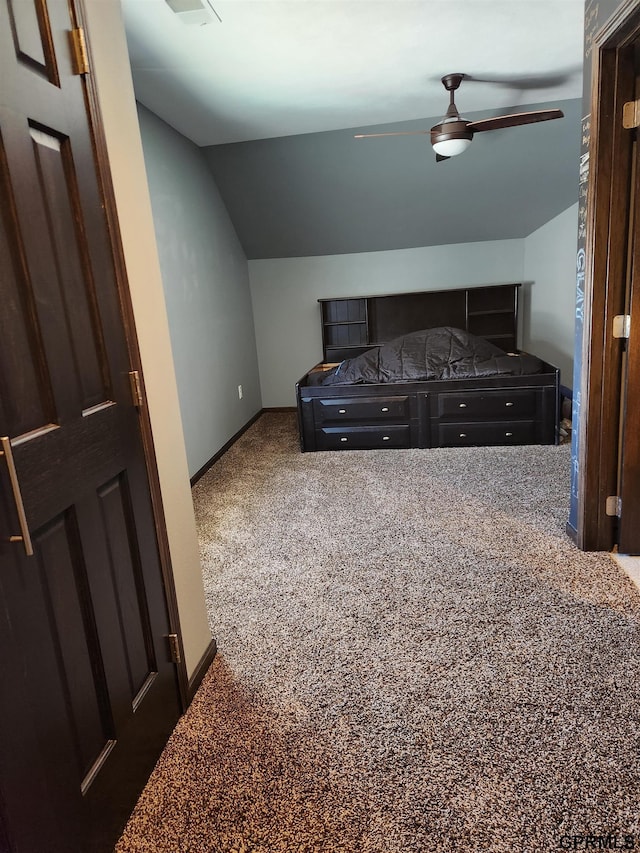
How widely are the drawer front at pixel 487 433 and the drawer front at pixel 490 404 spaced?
72 mm

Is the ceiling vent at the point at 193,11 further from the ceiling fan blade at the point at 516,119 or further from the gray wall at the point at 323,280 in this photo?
the gray wall at the point at 323,280

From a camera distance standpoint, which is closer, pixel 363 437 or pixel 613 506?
pixel 613 506

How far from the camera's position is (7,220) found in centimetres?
100

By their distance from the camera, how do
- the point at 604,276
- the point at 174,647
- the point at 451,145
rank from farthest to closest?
the point at 451,145, the point at 604,276, the point at 174,647

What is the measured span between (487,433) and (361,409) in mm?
1040

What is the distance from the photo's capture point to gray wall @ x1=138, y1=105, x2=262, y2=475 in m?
3.54

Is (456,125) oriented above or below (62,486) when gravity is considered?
above

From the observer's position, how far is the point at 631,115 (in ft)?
6.90

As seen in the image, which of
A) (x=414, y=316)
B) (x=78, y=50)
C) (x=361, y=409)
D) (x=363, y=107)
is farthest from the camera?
(x=414, y=316)

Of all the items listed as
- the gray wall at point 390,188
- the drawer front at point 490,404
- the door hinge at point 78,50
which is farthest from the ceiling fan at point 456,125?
the door hinge at point 78,50

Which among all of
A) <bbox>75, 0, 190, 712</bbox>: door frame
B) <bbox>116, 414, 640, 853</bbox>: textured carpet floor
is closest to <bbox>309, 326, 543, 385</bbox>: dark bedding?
<bbox>116, 414, 640, 853</bbox>: textured carpet floor

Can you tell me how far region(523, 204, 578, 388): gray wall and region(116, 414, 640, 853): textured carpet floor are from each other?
2.67 m

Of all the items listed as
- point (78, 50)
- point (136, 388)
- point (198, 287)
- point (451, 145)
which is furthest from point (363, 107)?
point (136, 388)

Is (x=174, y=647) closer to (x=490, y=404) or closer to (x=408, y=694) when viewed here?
(x=408, y=694)
